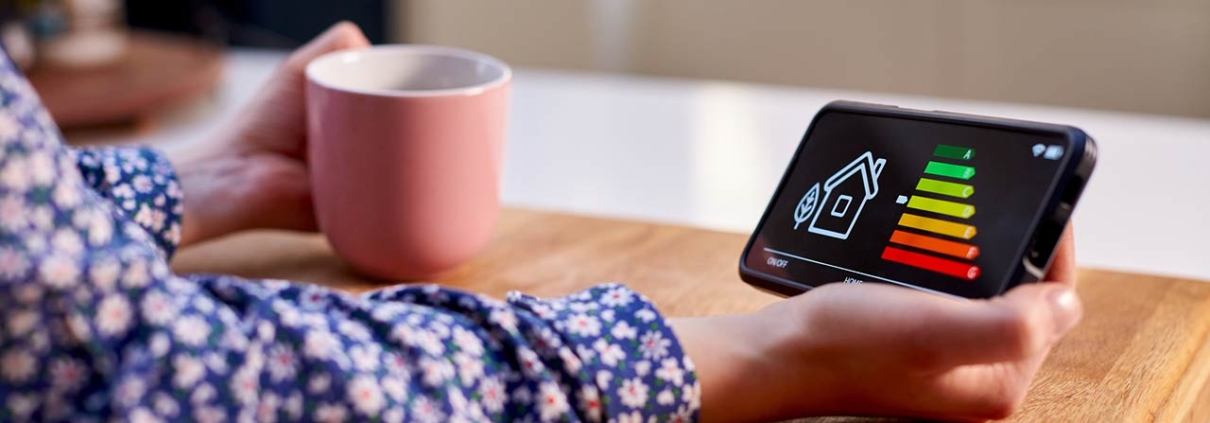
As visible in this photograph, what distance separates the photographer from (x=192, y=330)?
15.1 inches

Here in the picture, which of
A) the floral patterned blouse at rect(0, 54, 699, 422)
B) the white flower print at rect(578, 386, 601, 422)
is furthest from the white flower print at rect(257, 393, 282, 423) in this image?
the white flower print at rect(578, 386, 601, 422)

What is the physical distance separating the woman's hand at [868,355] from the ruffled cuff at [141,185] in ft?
0.98

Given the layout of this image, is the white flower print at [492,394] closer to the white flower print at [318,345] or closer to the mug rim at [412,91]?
the white flower print at [318,345]

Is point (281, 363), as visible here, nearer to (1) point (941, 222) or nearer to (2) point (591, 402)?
(2) point (591, 402)

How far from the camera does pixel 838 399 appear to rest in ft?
1.51

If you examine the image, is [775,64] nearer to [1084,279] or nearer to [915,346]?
[1084,279]

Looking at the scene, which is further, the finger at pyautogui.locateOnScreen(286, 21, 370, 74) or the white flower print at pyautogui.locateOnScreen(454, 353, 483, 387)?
the finger at pyautogui.locateOnScreen(286, 21, 370, 74)

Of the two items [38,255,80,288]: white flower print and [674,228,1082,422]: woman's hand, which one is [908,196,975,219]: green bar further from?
[38,255,80,288]: white flower print

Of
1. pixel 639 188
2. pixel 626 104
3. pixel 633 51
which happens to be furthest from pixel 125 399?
pixel 633 51

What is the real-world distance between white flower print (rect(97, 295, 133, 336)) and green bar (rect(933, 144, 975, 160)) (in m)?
0.30

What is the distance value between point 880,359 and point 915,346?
0.06 ft

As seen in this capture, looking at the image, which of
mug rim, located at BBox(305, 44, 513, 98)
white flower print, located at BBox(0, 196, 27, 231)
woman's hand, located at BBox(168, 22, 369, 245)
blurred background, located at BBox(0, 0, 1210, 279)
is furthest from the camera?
blurred background, located at BBox(0, 0, 1210, 279)

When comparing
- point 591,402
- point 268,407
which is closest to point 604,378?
point 591,402

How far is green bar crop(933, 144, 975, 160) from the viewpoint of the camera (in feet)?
1.58
